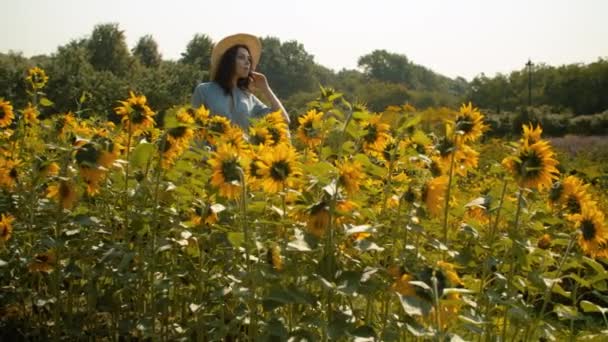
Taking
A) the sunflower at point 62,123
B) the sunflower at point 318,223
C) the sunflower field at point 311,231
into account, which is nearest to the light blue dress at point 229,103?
the sunflower at point 62,123

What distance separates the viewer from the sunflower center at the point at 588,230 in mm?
1866

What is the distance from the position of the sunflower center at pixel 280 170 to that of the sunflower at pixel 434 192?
46cm

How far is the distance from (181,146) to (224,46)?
247cm

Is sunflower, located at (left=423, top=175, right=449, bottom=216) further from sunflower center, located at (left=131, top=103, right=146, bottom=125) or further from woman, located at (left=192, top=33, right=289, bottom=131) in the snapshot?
woman, located at (left=192, top=33, right=289, bottom=131)

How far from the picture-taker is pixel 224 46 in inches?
179

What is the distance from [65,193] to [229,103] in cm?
226

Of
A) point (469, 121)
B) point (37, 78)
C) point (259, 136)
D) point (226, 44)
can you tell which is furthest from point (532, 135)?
point (226, 44)

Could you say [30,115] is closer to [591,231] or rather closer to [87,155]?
[87,155]

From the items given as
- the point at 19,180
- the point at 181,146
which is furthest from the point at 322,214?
the point at 19,180

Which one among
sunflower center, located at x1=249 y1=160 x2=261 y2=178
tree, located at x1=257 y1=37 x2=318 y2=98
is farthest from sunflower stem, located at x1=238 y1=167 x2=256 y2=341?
tree, located at x1=257 y1=37 x2=318 y2=98

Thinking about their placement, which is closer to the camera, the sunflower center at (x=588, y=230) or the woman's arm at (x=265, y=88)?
the sunflower center at (x=588, y=230)

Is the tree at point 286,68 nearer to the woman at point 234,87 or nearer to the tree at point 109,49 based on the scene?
the tree at point 109,49

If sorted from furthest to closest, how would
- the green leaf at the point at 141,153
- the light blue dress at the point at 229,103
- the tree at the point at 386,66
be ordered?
1. the tree at the point at 386,66
2. the light blue dress at the point at 229,103
3. the green leaf at the point at 141,153

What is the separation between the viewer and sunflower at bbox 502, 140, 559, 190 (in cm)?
183
